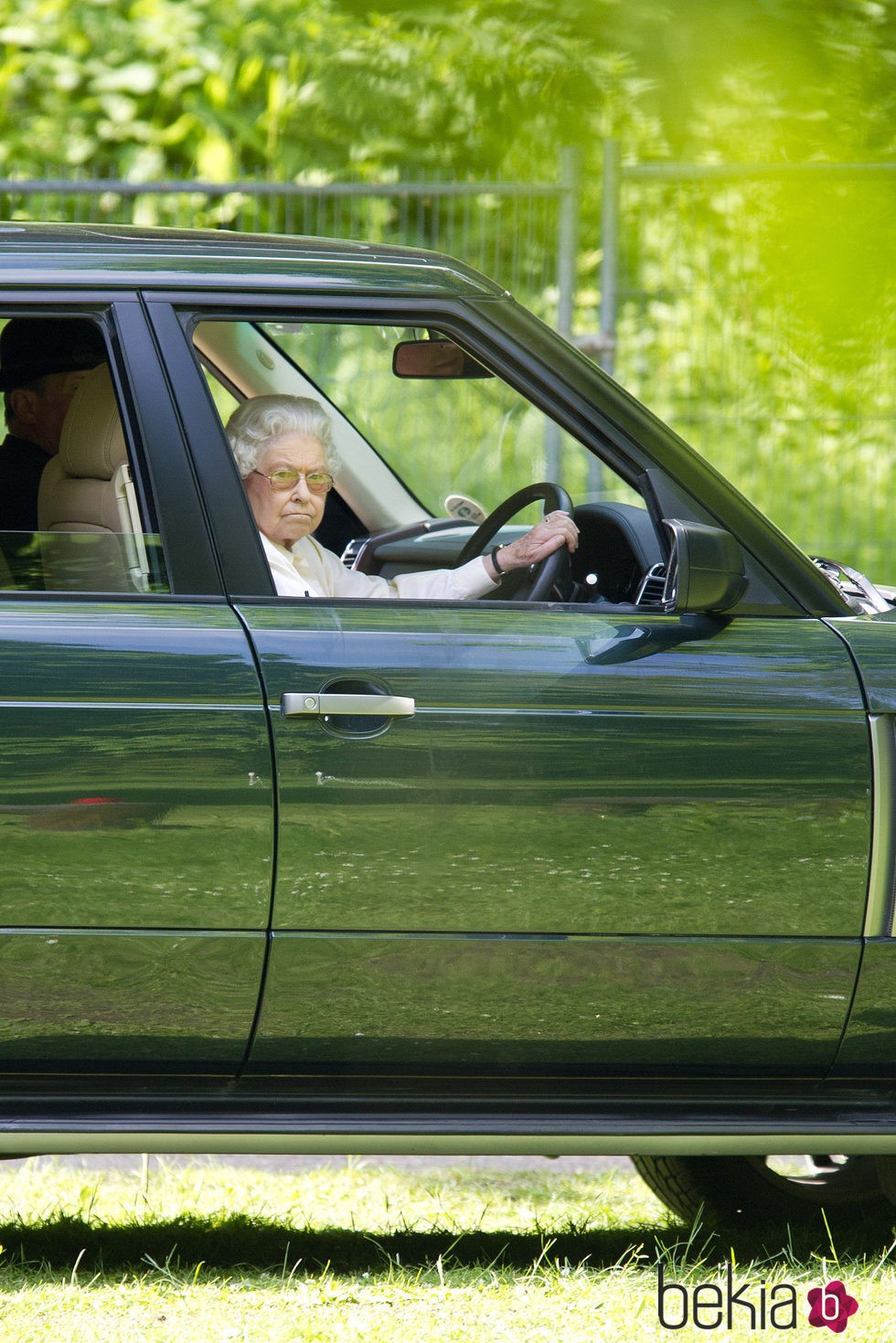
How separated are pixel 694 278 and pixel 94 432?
127 centimetres

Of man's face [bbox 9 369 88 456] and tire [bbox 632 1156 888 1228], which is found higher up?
man's face [bbox 9 369 88 456]

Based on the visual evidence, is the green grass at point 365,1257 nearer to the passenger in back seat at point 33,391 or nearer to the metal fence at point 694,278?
the passenger in back seat at point 33,391

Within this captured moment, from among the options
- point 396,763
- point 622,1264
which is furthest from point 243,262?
point 622,1264

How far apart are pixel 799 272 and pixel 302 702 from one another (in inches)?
58.0

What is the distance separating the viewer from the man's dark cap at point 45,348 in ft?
9.57

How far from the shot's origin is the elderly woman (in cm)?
309

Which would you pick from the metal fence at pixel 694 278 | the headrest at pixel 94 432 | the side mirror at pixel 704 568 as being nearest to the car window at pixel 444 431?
the metal fence at pixel 694 278

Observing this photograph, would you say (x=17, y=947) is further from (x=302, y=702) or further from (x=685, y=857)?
(x=685, y=857)

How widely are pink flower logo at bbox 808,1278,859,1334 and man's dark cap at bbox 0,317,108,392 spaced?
88.2 inches

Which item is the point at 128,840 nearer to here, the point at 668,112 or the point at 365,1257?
the point at 365,1257

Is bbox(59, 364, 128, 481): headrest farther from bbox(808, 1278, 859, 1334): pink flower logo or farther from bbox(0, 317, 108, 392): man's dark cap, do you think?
bbox(808, 1278, 859, 1334): pink flower logo

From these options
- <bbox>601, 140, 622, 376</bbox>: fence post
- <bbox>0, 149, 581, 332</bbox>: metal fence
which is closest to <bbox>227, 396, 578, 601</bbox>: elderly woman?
<bbox>601, 140, 622, 376</bbox>: fence post

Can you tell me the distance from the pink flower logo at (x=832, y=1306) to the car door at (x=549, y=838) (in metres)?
0.51

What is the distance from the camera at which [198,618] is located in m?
2.64
